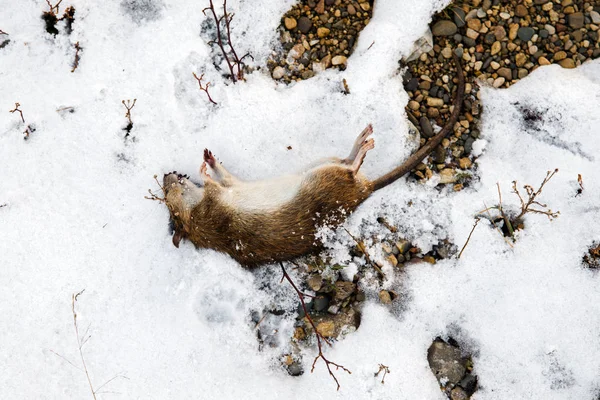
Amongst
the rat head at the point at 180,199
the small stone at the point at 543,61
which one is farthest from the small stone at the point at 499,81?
the rat head at the point at 180,199

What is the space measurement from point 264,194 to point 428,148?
1556mm

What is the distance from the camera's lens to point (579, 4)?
4.10 m

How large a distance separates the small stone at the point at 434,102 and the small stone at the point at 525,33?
0.98 m

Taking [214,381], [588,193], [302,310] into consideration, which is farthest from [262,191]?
[588,193]

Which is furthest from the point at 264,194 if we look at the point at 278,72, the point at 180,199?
the point at 278,72

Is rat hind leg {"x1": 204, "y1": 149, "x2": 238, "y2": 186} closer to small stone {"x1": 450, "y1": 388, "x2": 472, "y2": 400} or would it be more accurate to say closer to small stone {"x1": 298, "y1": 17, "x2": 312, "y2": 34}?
small stone {"x1": 298, "y1": 17, "x2": 312, "y2": 34}

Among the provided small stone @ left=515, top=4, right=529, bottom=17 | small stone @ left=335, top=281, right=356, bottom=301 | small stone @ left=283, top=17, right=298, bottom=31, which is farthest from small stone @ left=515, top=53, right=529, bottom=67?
small stone @ left=335, top=281, right=356, bottom=301

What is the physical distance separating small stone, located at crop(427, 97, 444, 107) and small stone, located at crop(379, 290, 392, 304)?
6.08 feet

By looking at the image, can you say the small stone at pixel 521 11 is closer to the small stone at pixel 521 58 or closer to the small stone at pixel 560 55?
the small stone at pixel 521 58

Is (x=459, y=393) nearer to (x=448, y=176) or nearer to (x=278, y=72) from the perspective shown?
(x=448, y=176)

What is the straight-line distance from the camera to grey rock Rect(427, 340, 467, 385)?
3.86 meters

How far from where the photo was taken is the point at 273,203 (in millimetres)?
3793

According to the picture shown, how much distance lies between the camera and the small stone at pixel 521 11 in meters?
4.12

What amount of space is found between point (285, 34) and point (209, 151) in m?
1.37
